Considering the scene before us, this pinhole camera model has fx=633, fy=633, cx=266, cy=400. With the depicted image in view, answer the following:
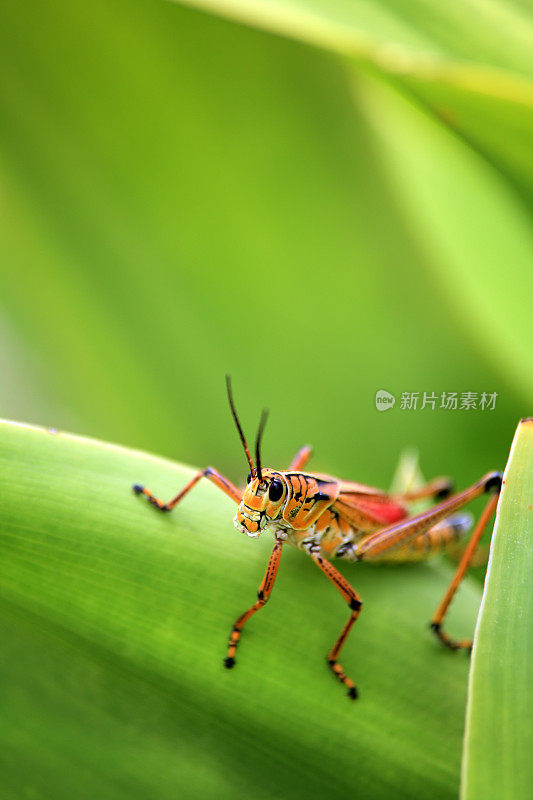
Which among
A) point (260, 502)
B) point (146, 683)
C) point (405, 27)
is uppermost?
point (405, 27)

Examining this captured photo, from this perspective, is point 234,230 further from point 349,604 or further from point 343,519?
point 349,604

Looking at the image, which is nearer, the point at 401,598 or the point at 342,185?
the point at 401,598

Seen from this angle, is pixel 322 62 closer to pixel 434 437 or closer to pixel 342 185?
pixel 342 185

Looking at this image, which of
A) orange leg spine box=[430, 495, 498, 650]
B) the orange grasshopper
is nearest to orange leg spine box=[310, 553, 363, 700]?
the orange grasshopper

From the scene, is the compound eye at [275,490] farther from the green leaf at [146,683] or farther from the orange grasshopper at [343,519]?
the green leaf at [146,683]

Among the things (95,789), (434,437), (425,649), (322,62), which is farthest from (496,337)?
(95,789)

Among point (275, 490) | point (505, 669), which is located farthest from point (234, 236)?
point (505, 669)
